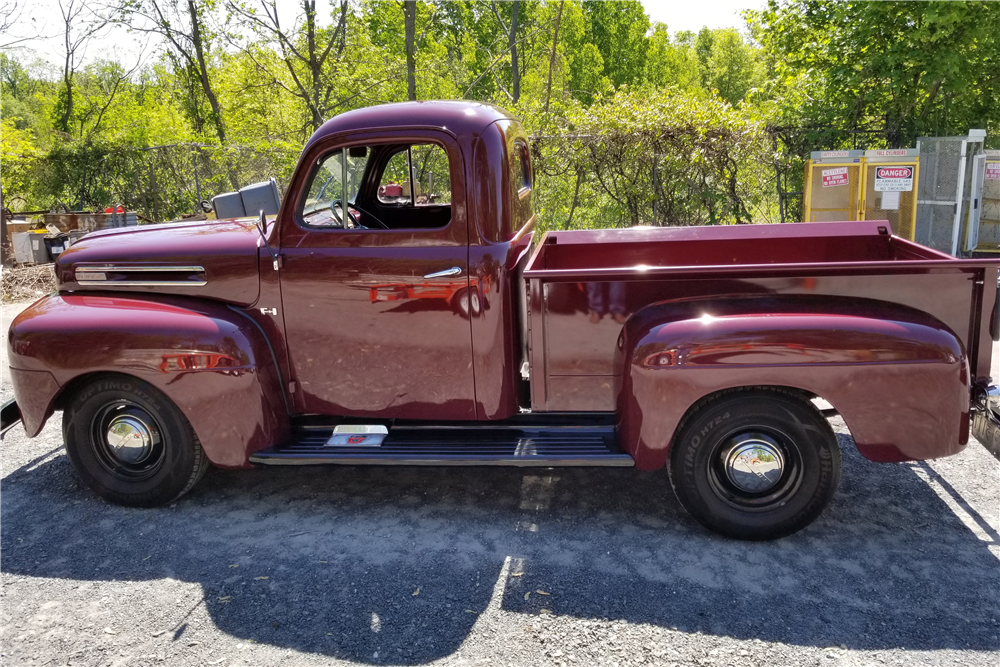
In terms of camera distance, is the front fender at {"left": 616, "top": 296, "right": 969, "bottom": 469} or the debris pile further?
the debris pile

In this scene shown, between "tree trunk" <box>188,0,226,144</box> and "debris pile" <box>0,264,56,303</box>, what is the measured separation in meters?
5.64

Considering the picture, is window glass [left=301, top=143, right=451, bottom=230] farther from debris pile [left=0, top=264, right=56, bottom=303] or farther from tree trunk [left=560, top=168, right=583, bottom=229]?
debris pile [left=0, top=264, right=56, bottom=303]

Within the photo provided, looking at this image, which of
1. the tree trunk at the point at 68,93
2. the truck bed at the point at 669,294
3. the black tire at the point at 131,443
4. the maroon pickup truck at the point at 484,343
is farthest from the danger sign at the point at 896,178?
the tree trunk at the point at 68,93

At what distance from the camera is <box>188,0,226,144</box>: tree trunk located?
54.2ft

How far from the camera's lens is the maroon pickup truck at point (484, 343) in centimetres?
325

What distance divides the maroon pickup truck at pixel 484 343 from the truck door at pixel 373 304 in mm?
11

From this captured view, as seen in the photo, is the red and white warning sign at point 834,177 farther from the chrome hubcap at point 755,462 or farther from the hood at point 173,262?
the hood at point 173,262

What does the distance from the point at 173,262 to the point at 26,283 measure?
8133mm

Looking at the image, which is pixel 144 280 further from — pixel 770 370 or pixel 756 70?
pixel 756 70

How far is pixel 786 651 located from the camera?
8.97ft

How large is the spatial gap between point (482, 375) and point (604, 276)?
817 millimetres

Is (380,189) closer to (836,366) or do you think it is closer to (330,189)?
(330,189)

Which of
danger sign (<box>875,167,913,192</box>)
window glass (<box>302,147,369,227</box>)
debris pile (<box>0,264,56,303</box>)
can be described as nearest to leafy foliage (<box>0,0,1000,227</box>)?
danger sign (<box>875,167,913,192</box>)

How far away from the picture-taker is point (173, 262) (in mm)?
4070
